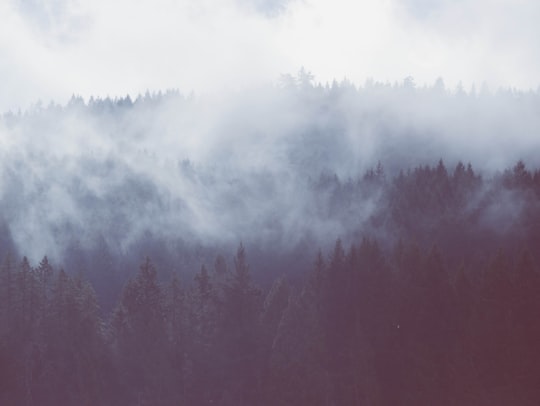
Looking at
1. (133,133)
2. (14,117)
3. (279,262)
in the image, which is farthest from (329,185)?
(14,117)

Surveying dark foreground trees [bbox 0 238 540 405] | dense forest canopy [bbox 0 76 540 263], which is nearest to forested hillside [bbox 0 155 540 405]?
dark foreground trees [bbox 0 238 540 405]

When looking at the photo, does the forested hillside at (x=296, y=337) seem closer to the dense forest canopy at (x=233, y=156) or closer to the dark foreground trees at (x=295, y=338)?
the dark foreground trees at (x=295, y=338)

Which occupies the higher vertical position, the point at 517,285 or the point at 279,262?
the point at 279,262

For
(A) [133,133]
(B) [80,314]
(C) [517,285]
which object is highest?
(A) [133,133]

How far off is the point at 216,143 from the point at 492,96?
75.3 metres

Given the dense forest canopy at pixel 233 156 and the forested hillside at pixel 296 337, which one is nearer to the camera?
the forested hillside at pixel 296 337

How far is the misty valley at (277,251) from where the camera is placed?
53.5 metres

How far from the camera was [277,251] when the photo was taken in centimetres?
10225

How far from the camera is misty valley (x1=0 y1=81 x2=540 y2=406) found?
176ft

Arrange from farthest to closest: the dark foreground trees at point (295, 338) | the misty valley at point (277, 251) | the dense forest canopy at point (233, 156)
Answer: the dense forest canopy at point (233, 156), the misty valley at point (277, 251), the dark foreground trees at point (295, 338)

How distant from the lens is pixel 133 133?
566ft

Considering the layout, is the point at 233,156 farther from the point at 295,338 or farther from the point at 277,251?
the point at 295,338

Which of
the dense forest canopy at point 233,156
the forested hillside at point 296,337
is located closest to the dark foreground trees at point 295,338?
the forested hillside at point 296,337

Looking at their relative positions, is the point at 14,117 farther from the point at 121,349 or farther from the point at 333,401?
the point at 333,401
